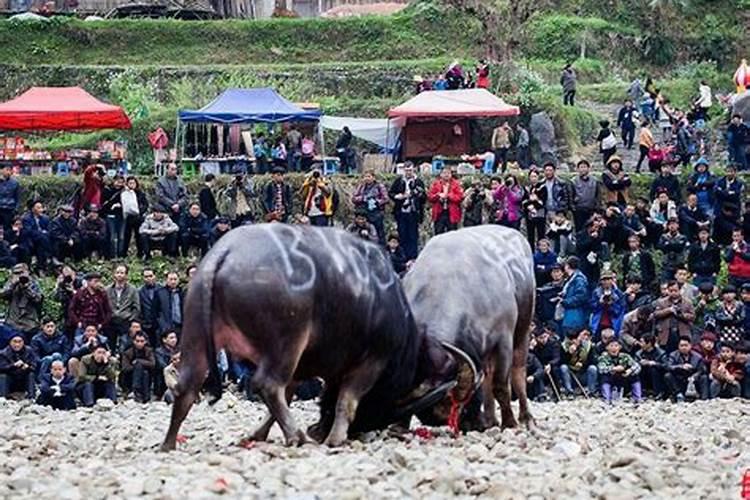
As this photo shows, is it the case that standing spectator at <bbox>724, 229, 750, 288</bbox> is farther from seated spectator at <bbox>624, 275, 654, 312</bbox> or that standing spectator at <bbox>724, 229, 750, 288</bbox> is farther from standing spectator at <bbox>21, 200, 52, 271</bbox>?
standing spectator at <bbox>21, 200, 52, 271</bbox>

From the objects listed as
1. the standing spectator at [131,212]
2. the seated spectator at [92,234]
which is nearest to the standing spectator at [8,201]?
the seated spectator at [92,234]

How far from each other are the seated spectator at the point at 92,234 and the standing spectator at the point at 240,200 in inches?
93.8

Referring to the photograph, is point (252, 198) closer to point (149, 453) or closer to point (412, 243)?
point (412, 243)

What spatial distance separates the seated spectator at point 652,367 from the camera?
25422mm

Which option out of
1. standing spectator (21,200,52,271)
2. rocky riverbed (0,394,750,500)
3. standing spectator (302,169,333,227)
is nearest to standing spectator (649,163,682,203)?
standing spectator (302,169,333,227)

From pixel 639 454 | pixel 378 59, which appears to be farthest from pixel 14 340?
pixel 378 59

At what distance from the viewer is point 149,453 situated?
1504cm

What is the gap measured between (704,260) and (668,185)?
3373 mm

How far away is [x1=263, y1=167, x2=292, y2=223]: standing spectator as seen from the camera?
108 ft

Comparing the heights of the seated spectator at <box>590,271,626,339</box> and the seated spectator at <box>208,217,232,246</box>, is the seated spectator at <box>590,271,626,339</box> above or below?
below

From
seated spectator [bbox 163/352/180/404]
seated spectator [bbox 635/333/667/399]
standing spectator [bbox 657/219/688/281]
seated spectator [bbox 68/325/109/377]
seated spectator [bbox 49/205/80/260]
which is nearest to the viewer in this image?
seated spectator [bbox 163/352/180/404]

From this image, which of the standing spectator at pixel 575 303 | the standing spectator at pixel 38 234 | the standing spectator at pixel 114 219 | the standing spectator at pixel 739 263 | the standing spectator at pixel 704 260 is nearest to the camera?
the standing spectator at pixel 575 303

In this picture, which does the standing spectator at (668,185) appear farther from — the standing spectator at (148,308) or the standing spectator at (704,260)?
the standing spectator at (148,308)

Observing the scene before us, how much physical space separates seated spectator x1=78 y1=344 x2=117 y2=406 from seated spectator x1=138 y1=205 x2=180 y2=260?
673 centimetres
